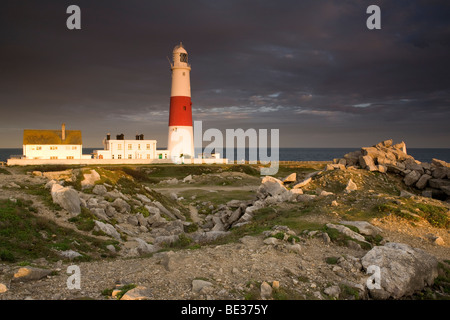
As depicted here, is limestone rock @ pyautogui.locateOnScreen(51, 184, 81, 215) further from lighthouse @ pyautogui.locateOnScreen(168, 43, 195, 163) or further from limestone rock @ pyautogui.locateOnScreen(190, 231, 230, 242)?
lighthouse @ pyautogui.locateOnScreen(168, 43, 195, 163)

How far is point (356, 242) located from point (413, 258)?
2.51 m

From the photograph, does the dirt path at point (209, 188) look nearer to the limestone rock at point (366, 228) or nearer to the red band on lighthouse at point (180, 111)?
the red band on lighthouse at point (180, 111)

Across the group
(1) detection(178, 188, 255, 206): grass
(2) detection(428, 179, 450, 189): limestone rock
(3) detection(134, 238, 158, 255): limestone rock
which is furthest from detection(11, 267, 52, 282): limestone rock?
(2) detection(428, 179, 450, 189): limestone rock

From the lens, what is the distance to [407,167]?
35.1 m

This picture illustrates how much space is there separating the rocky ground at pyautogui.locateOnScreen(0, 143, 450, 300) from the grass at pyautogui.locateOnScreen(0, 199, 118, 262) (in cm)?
5

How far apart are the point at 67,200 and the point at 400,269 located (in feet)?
54.0

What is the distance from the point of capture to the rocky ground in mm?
10516

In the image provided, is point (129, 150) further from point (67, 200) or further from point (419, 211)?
point (419, 211)

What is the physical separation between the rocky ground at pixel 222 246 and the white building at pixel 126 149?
47957 mm

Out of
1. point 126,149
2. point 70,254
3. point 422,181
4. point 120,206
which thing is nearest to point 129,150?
point 126,149

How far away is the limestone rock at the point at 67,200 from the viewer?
19.0 meters

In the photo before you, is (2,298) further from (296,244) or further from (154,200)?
(154,200)

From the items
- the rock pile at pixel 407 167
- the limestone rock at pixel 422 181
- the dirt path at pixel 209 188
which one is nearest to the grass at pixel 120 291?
the rock pile at pixel 407 167
